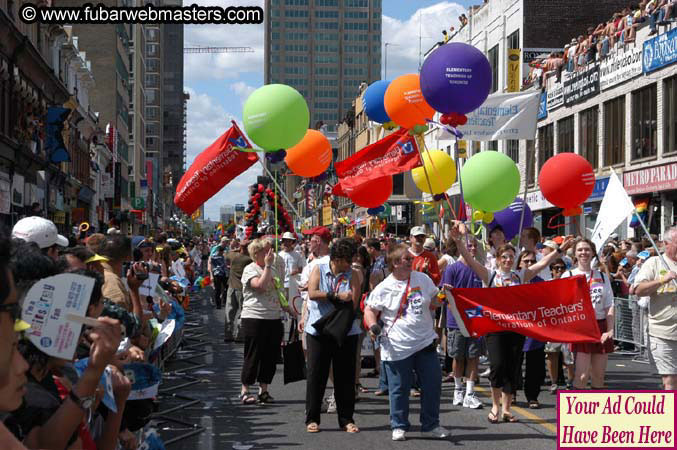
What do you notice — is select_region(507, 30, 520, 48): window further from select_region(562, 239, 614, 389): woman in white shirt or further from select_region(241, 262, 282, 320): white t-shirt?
select_region(241, 262, 282, 320): white t-shirt

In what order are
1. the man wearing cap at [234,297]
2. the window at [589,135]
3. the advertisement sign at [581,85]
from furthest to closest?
the window at [589,135], the advertisement sign at [581,85], the man wearing cap at [234,297]

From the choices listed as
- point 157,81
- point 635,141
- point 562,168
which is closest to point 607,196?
point 562,168

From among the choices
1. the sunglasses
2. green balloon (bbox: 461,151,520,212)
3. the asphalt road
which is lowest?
the asphalt road

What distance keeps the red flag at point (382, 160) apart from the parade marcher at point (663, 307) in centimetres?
392

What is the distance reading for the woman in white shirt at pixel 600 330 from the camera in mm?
9906

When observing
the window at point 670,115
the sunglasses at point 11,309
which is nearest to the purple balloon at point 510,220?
the sunglasses at point 11,309

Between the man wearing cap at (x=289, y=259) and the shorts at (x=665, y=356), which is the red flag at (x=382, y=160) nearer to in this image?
the man wearing cap at (x=289, y=259)

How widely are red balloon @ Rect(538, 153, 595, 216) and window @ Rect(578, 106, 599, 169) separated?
21609 millimetres

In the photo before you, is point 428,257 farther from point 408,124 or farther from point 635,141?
point 635,141

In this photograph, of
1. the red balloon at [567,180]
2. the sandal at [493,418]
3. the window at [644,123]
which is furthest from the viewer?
the window at [644,123]

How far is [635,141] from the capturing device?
1203 inches

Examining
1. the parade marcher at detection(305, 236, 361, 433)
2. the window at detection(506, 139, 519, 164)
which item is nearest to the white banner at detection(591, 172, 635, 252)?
the parade marcher at detection(305, 236, 361, 433)

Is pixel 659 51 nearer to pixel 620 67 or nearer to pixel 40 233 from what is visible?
pixel 620 67

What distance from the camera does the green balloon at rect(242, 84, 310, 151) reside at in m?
11.9
